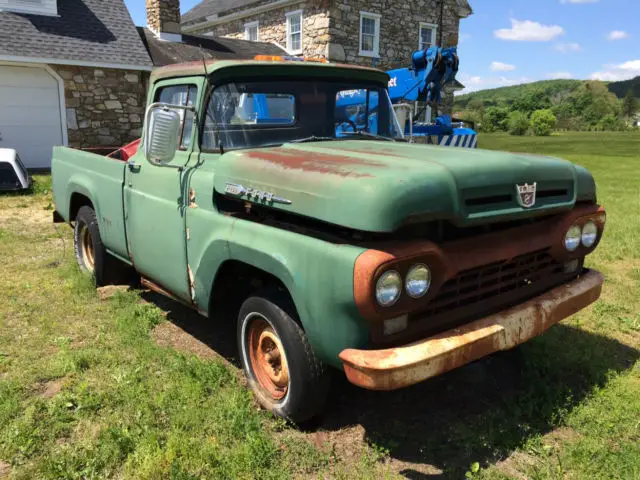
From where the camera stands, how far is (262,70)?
3537mm

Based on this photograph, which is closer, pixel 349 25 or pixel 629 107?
pixel 349 25

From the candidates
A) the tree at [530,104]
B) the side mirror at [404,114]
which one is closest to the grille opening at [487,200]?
the side mirror at [404,114]

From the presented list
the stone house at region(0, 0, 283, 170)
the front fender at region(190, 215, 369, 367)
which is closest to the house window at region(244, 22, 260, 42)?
the stone house at region(0, 0, 283, 170)

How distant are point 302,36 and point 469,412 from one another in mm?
18427

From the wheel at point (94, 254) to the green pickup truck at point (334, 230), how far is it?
2.39 feet

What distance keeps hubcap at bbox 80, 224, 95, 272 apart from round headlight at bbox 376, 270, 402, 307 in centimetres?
397

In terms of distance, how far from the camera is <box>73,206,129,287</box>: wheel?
4.87 metres

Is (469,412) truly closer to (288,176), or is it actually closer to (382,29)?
(288,176)

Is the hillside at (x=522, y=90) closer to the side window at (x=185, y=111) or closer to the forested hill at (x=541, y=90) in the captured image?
the forested hill at (x=541, y=90)

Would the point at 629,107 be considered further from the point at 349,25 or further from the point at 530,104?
the point at 349,25

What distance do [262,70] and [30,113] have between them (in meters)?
13.0

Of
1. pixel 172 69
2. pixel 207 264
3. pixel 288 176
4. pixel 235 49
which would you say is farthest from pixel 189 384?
pixel 235 49

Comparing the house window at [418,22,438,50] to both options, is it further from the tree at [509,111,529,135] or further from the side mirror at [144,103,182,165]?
the tree at [509,111,529,135]

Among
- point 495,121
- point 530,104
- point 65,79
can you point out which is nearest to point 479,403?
point 65,79
